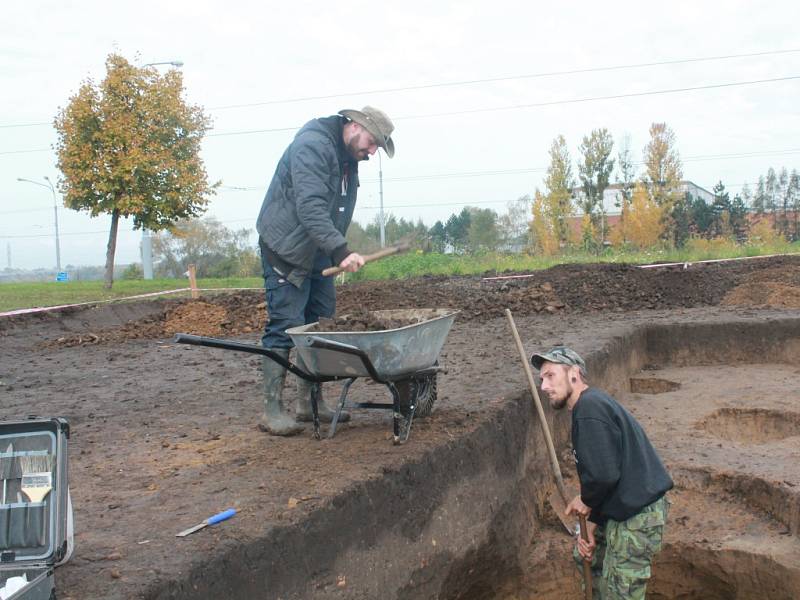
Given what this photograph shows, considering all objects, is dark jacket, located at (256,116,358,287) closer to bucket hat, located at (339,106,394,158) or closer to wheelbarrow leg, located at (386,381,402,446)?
bucket hat, located at (339,106,394,158)

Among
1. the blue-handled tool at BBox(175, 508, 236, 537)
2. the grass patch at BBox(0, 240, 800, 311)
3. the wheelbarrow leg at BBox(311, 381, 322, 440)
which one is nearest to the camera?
the blue-handled tool at BBox(175, 508, 236, 537)

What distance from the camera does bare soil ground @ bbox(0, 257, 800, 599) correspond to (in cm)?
302

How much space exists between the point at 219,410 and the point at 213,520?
8.38 ft

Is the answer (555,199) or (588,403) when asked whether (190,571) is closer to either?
(588,403)

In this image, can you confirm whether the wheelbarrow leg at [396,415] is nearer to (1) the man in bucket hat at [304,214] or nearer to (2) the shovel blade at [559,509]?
(1) the man in bucket hat at [304,214]

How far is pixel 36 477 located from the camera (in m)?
2.40

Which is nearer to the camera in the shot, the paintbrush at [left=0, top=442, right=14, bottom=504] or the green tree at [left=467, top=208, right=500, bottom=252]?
the paintbrush at [left=0, top=442, right=14, bottom=504]

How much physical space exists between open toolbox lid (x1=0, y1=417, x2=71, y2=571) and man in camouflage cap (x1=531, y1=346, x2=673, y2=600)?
224cm

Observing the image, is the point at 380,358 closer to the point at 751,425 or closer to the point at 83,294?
the point at 751,425

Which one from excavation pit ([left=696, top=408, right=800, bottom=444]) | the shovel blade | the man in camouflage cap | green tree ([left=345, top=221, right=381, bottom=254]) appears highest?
green tree ([left=345, top=221, right=381, bottom=254])

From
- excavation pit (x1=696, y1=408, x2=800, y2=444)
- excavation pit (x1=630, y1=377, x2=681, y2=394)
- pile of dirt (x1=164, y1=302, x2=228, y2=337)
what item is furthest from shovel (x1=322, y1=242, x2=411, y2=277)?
pile of dirt (x1=164, y1=302, x2=228, y2=337)

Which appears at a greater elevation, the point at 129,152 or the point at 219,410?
the point at 129,152

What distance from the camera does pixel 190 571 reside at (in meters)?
2.57

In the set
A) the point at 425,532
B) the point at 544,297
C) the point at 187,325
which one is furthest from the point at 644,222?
the point at 425,532
